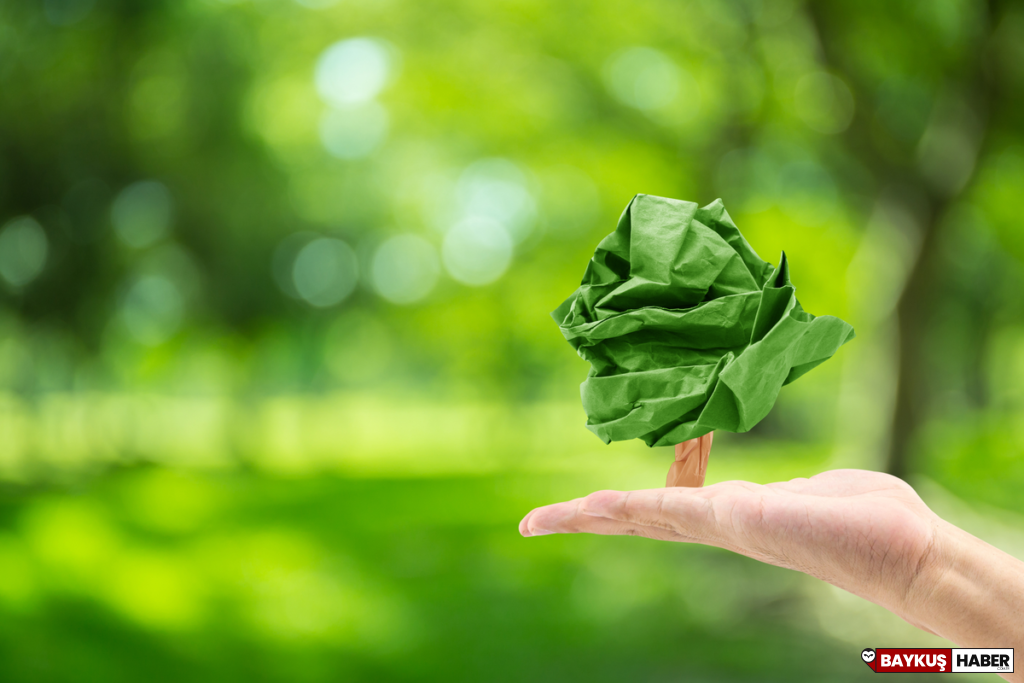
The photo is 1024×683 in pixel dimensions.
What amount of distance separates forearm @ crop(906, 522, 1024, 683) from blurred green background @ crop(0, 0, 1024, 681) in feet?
15.4

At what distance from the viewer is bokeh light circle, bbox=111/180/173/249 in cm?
1316

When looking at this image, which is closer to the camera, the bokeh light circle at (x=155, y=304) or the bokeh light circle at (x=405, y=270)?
the bokeh light circle at (x=155, y=304)

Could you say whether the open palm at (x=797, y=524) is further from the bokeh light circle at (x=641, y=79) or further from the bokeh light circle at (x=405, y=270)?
the bokeh light circle at (x=405, y=270)

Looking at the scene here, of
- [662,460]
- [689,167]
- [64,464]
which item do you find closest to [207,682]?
[689,167]

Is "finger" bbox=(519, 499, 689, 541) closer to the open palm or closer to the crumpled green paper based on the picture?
the open palm

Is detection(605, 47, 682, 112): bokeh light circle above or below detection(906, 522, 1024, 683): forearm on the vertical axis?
above

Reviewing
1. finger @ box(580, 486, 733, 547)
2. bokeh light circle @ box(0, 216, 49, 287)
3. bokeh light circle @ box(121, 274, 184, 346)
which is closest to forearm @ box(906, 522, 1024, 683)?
finger @ box(580, 486, 733, 547)

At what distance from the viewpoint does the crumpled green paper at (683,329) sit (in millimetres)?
2494

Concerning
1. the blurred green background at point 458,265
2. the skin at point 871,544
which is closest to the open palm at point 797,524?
the skin at point 871,544

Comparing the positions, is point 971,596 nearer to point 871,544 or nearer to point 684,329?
point 871,544

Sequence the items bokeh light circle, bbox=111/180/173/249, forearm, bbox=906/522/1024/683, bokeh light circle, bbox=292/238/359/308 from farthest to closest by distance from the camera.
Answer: bokeh light circle, bbox=292/238/359/308 → bokeh light circle, bbox=111/180/173/249 → forearm, bbox=906/522/1024/683

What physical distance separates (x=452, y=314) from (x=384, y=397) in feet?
134

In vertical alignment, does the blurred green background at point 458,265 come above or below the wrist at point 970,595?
above

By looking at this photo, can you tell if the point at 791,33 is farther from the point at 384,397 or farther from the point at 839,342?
the point at 384,397
